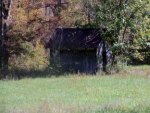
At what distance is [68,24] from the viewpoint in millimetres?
45750

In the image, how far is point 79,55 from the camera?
4053 centimetres

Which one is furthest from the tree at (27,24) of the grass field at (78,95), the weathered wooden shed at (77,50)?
the grass field at (78,95)

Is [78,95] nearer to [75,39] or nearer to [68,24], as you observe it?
[75,39]

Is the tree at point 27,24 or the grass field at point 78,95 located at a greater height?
the tree at point 27,24

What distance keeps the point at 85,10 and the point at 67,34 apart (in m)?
3.52

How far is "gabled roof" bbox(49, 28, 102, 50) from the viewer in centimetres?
3972

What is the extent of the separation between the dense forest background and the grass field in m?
7.61

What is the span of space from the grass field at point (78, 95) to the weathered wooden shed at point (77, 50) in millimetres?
8567

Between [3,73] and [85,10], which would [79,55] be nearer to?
[85,10]

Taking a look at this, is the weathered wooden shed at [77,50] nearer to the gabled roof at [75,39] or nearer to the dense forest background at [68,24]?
the gabled roof at [75,39]

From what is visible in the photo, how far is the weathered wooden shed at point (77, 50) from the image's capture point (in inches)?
1556

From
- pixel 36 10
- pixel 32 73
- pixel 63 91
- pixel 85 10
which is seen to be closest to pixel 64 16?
pixel 36 10

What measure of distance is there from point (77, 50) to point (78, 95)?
60.7 feet

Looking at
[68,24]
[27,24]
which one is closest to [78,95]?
[27,24]
